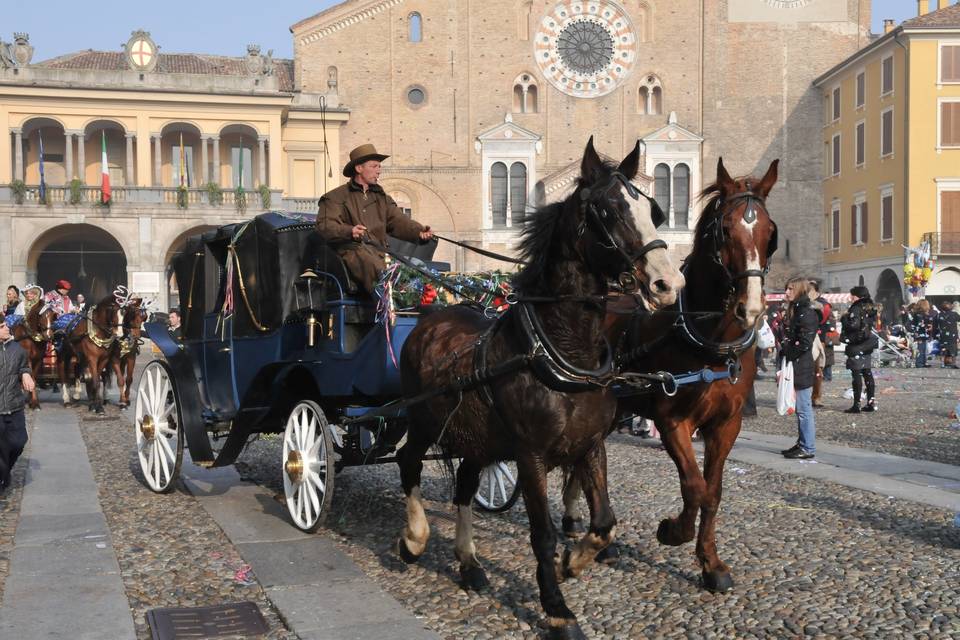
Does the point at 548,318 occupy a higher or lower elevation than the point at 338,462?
higher

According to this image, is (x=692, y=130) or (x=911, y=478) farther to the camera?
(x=692, y=130)

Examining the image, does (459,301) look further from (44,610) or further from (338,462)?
(44,610)

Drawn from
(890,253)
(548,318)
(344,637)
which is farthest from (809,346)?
(890,253)

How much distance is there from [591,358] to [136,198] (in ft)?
111

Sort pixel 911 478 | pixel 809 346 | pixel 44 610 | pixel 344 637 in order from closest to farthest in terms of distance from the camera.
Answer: pixel 344 637
pixel 44 610
pixel 911 478
pixel 809 346

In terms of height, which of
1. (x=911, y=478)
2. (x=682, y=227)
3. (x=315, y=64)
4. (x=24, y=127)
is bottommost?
(x=911, y=478)

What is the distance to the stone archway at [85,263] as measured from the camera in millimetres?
37219

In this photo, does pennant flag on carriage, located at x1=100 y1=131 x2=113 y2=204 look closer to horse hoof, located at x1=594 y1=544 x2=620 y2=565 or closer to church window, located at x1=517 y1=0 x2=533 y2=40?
church window, located at x1=517 y1=0 x2=533 y2=40

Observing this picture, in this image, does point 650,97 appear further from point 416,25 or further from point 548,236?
point 548,236

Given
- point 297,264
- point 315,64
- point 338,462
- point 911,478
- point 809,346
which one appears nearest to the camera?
point 338,462

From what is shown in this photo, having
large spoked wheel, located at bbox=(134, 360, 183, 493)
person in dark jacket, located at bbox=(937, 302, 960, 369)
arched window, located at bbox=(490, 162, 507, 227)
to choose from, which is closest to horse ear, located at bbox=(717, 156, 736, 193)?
large spoked wheel, located at bbox=(134, 360, 183, 493)

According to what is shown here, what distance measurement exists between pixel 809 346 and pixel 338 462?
5.10m

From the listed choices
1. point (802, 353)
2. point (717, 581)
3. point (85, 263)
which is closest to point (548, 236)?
point (717, 581)

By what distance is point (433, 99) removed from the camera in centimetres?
4172
